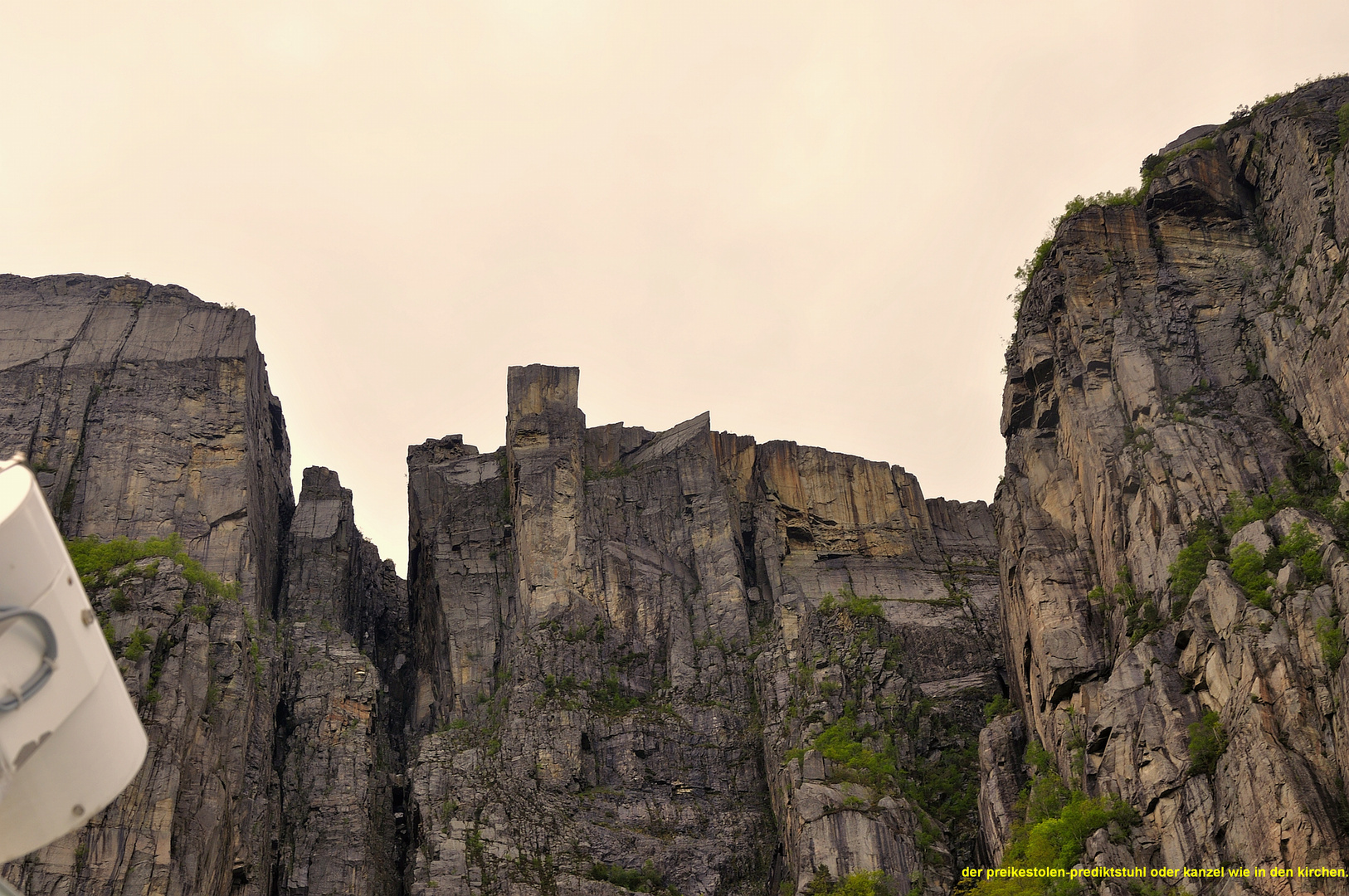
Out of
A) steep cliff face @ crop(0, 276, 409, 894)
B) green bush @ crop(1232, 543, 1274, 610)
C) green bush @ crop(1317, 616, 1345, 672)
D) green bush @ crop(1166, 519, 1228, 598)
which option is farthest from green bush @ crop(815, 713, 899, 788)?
steep cliff face @ crop(0, 276, 409, 894)

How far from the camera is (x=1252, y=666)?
46219 mm

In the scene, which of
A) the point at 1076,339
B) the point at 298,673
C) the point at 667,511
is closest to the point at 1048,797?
the point at 1076,339

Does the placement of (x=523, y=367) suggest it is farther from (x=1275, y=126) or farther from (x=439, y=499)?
(x=1275, y=126)

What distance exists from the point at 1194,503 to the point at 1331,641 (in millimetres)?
11408

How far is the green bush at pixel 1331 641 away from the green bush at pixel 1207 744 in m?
4.61

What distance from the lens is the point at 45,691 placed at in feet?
28.2

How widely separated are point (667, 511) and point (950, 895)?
112 ft

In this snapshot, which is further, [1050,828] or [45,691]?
[1050,828]

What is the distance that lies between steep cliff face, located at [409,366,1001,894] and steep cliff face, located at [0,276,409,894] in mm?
4822

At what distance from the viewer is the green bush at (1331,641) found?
44062 mm

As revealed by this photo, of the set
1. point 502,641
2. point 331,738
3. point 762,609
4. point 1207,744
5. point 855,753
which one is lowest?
point 1207,744

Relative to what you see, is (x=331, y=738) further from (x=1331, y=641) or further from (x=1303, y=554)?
(x=1331, y=641)

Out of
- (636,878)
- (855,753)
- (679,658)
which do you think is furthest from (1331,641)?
(679,658)

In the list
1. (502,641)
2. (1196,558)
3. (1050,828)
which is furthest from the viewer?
(502,641)
